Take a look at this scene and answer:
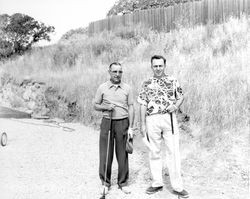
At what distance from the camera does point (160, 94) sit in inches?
207

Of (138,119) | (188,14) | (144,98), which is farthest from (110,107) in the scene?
(188,14)

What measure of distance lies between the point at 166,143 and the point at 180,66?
4869mm

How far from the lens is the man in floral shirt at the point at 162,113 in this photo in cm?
523

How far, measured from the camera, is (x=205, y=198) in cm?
537

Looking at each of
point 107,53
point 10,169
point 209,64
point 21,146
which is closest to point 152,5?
point 107,53

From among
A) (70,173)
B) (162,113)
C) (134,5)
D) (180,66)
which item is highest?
(134,5)

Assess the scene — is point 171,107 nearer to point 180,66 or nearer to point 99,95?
point 99,95

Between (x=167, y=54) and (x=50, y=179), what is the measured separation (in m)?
→ 6.59

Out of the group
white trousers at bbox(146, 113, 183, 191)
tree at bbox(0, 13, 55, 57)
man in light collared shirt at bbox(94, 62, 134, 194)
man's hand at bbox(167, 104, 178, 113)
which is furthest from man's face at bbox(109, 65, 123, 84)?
tree at bbox(0, 13, 55, 57)

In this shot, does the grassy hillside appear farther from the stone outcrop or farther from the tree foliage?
the tree foliage

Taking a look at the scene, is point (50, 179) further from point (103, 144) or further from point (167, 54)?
point (167, 54)

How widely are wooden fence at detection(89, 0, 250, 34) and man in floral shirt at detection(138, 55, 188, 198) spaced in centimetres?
965

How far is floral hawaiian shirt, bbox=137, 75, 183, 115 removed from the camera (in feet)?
17.1

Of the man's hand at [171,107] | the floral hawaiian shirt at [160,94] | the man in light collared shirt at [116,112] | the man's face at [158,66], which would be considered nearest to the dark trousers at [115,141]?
the man in light collared shirt at [116,112]
